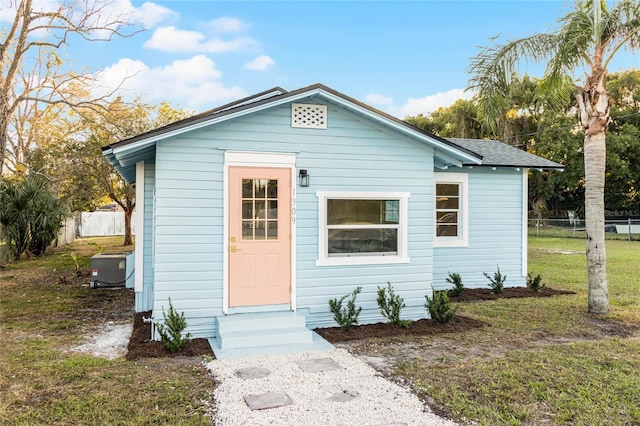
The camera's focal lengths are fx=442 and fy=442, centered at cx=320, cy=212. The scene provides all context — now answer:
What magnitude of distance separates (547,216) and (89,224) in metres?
32.3

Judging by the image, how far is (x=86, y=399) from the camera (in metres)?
3.95

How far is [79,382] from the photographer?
14.4 feet

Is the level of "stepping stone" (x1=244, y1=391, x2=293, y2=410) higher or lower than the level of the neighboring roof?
lower

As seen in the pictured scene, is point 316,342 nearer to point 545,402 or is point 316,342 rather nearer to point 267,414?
point 267,414

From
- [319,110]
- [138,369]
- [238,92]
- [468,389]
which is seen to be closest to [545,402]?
[468,389]

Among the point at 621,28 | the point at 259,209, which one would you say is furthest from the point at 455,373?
the point at 621,28

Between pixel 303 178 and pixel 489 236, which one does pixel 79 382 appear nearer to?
pixel 303 178

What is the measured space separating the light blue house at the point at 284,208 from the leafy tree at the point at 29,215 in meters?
10.0

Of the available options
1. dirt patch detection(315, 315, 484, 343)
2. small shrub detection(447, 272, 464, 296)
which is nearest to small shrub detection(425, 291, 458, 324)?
dirt patch detection(315, 315, 484, 343)

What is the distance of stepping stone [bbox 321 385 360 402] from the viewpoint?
4.07m

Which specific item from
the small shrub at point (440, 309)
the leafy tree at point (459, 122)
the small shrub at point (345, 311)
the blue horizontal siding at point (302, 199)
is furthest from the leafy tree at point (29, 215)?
the leafy tree at point (459, 122)

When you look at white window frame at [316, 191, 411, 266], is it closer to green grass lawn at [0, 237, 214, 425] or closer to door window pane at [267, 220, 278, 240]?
door window pane at [267, 220, 278, 240]

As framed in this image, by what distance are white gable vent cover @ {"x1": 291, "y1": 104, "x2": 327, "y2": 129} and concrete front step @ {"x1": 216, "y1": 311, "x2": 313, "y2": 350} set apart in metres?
2.77

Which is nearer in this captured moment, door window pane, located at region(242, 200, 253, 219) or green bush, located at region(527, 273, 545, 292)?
door window pane, located at region(242, 200, 253, 219)
